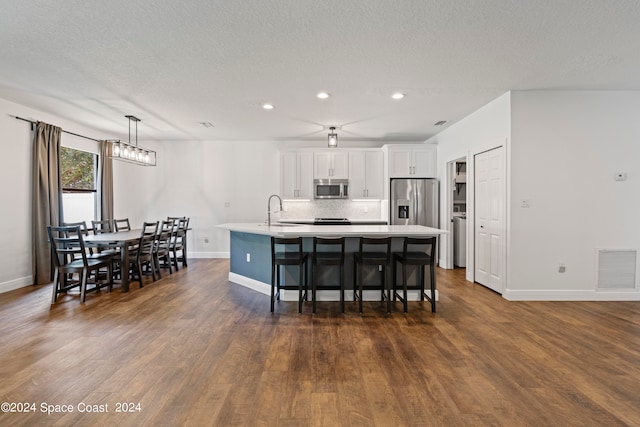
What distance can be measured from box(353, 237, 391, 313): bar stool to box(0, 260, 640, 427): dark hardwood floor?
23 centimetres

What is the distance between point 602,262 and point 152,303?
6008 mm

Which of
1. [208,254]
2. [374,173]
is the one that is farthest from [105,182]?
[374,173]

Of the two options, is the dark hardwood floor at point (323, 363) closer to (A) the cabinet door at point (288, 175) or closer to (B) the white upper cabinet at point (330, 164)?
(A) the cabinet door at point (288, 175)

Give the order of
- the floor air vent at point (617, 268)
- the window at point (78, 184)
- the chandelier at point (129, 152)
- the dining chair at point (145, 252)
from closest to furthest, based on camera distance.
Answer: the floor air vent at point (617, 268) → the chandelier at point (129, 152) → the dining chair at point (145, 252) → the window at point (78, 184)

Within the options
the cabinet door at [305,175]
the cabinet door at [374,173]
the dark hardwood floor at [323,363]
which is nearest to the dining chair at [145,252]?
the dark hardwood floor at [323,363]

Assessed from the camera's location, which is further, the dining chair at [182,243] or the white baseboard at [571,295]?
the dining chair at [182,243]

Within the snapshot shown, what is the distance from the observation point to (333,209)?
23.4 ft

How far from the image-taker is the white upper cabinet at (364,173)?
681 centimetres

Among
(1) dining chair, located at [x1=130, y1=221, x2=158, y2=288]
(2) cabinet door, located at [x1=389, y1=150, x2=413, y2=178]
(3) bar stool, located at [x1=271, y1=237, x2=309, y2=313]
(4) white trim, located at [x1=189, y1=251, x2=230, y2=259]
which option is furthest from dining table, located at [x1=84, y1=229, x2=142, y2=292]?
(2) cabinet door, located at [x1=389, y1=150, x2=413, y2=178]

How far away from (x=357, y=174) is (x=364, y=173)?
0.16 meters

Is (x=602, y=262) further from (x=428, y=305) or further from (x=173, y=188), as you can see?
(x=173, y=188)

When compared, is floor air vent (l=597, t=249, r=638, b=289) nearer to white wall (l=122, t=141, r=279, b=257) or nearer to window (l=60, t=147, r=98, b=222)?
white wall (l=122, t=141, r=279, b=257)

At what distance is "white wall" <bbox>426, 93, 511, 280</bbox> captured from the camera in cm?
421

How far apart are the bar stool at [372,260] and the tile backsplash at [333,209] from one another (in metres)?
2.98
